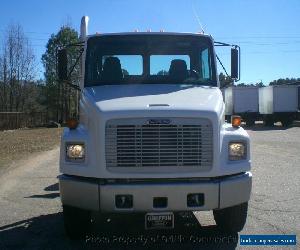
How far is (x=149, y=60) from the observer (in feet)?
24.7

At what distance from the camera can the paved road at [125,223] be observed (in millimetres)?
6371

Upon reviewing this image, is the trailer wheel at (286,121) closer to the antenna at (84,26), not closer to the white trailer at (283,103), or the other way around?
the white trailer at (283,103)

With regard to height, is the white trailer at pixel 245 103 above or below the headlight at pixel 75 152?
above

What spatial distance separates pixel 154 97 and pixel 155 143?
0.81 meters

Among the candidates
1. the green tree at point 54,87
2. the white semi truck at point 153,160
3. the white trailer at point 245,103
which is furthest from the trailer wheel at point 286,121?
the white semi truck at point 153,160

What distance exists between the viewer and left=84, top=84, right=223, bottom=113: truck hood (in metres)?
5.96

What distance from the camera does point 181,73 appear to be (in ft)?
24.4

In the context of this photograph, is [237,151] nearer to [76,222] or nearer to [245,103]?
[76,222]

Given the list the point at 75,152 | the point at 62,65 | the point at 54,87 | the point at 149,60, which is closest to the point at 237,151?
the point at 75,152

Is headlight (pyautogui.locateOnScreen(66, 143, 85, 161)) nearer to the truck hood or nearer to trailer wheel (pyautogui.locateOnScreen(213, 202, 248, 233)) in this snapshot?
the truck hood

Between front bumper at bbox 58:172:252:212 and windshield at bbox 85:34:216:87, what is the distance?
196 centimetres

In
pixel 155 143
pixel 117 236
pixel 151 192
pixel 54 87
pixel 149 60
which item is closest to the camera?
pixel 151 192

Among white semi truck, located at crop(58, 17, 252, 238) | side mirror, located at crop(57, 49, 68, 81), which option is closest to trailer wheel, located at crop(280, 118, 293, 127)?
side mirror, located at crop(57, 49, 68, 81)

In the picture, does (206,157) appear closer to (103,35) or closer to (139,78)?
(139,78)
